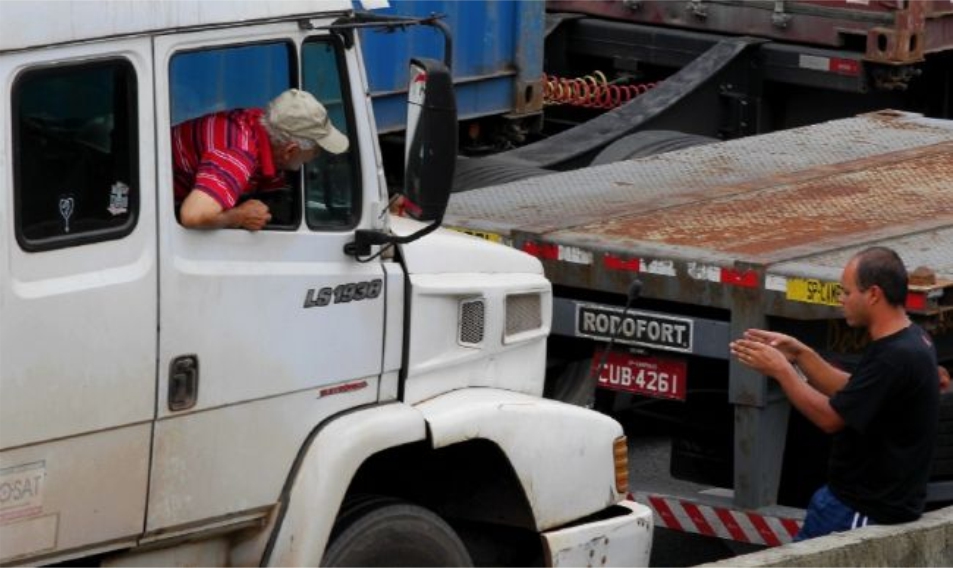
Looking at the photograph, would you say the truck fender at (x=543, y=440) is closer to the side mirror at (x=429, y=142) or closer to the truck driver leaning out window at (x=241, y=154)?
the side mirror at (x=429, y=142)

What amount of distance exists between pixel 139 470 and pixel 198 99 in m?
1.00

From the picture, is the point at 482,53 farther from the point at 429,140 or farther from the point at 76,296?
the point at 76,296

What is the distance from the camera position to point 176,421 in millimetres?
6055

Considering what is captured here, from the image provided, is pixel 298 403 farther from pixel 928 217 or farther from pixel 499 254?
pixel 928 217

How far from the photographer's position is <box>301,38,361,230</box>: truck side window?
20.9ft

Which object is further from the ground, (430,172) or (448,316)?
(430,172)

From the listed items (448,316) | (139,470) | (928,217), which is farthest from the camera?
(928,217)

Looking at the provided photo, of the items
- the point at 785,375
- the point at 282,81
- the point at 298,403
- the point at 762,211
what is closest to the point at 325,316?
the point at 298,403

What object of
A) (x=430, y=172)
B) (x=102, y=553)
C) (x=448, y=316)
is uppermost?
(x=430, y=172)

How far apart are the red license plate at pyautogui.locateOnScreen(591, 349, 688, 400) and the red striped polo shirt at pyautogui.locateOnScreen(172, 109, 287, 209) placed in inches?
93.1

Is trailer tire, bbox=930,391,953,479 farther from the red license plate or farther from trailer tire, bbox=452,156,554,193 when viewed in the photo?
trailer tire, bbox=452,156,554,193

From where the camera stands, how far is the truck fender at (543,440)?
666 cm

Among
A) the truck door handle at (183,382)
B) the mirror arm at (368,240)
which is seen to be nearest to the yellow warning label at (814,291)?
the mirror arm at (368,240)

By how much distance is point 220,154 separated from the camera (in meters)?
6.11
